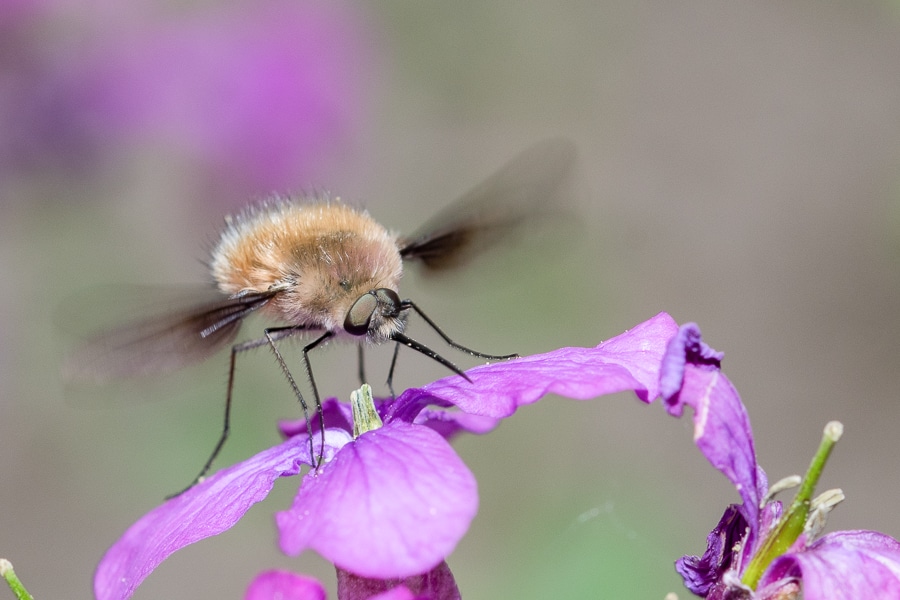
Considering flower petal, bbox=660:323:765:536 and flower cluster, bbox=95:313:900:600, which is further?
flower petal, bbox=660:323:765:536

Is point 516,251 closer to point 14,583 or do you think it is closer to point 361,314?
point 361,314

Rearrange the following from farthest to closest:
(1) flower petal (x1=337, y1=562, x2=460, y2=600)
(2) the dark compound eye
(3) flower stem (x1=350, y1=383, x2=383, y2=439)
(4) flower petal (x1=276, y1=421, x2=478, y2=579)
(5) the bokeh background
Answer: (5) the bokeh background → (2) the dark compound eye → (3) flower stem (x1=350, y1=383, x2=383, y2=439) → (1) flower petal (x1=337, y1=562, x2=460, y2=600) → (4) flower petal (x1=276, y1=421, x2=478, y2=579)

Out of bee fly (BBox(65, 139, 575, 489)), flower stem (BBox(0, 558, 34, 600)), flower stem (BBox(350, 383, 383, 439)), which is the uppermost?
bee fly (BBox(65, 139, 575, 489))

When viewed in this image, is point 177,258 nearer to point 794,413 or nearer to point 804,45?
point 794,413

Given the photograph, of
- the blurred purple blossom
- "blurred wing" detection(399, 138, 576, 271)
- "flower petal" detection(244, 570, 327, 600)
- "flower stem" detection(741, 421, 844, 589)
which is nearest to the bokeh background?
the blurred purple blossom

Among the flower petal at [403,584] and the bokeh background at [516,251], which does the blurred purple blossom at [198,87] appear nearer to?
the bokeh background at [516,251]

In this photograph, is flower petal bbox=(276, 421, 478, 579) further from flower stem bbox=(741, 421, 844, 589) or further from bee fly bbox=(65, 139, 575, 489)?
flower stem bbox=(741, 421, 844, 589)

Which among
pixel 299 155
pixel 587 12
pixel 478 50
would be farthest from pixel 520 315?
pixel 587 12
